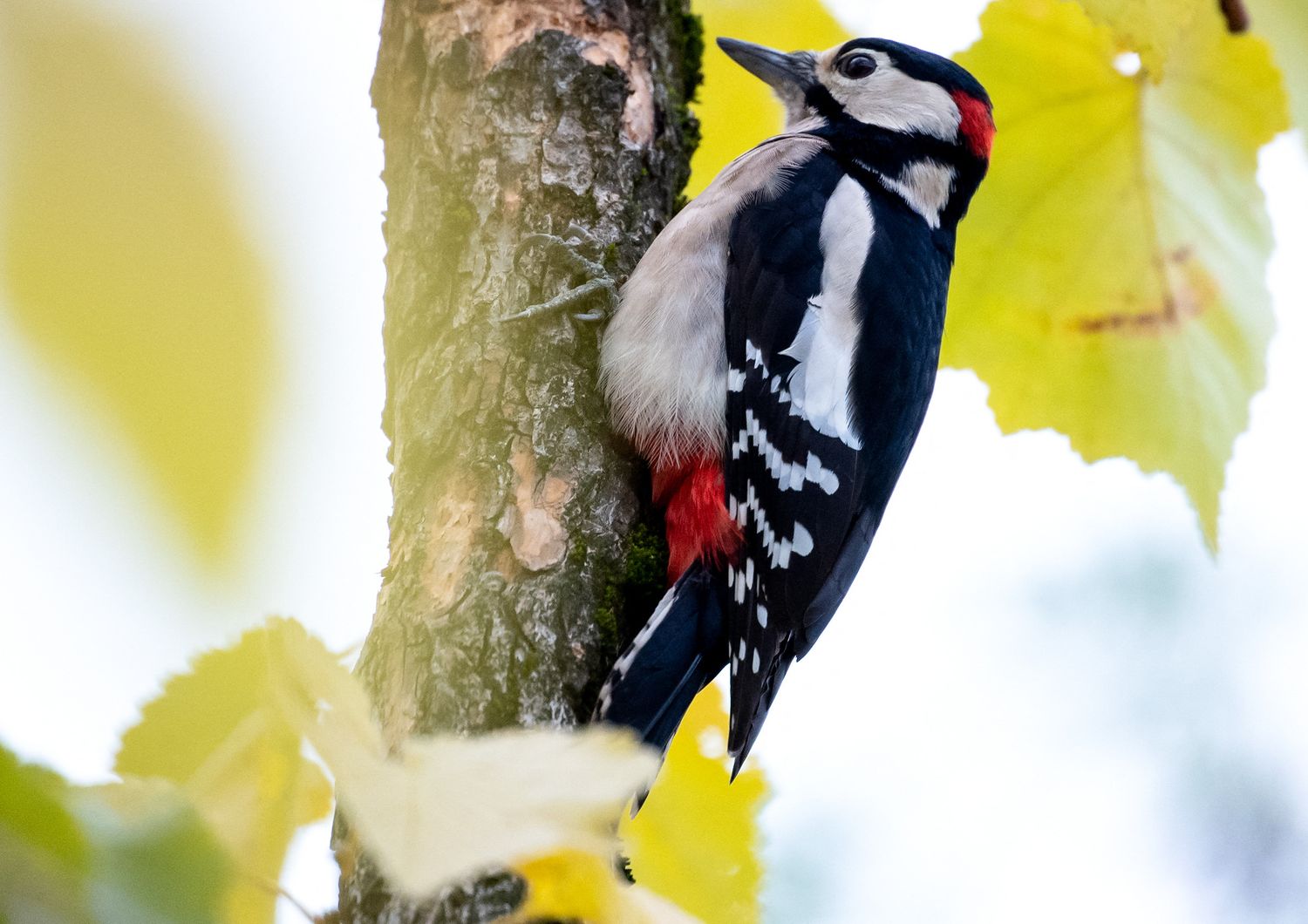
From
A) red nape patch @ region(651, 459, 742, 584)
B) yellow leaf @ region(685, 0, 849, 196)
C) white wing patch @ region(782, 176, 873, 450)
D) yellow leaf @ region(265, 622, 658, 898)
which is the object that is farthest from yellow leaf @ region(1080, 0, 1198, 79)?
yellow leaf @ region(265, 622, 658, 898)

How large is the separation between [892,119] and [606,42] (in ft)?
3.00

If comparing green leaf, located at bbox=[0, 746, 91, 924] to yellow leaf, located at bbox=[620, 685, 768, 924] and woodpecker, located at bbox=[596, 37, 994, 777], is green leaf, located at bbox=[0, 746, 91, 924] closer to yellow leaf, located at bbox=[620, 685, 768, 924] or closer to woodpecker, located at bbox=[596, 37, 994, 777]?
yellow leaf, located at bbox=[620, 685, 768, 924]

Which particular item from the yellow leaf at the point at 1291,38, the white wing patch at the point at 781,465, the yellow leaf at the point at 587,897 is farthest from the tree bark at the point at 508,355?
the yellow leaf at the point at 1291,38

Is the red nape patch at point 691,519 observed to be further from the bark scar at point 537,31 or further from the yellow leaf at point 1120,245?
the bark scar at point 537,31

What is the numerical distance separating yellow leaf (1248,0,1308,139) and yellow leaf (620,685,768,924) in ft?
3.50

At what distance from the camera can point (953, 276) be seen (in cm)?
176

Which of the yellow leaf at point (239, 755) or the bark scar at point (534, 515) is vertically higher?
the bark scar at point (534, 515)

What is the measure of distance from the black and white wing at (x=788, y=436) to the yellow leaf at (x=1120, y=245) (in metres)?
0.41

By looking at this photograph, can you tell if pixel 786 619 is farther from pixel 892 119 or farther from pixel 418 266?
pixel 892 119

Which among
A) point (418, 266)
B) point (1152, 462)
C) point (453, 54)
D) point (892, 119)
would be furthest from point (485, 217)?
point (892, 119)

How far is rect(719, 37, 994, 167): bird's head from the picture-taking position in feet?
8.80

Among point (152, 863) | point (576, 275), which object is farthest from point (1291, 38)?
point (152, 863)

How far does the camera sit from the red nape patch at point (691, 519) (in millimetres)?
1902

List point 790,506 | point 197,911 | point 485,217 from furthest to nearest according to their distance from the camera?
point 790,506 → point 485,217 → point 197,911
